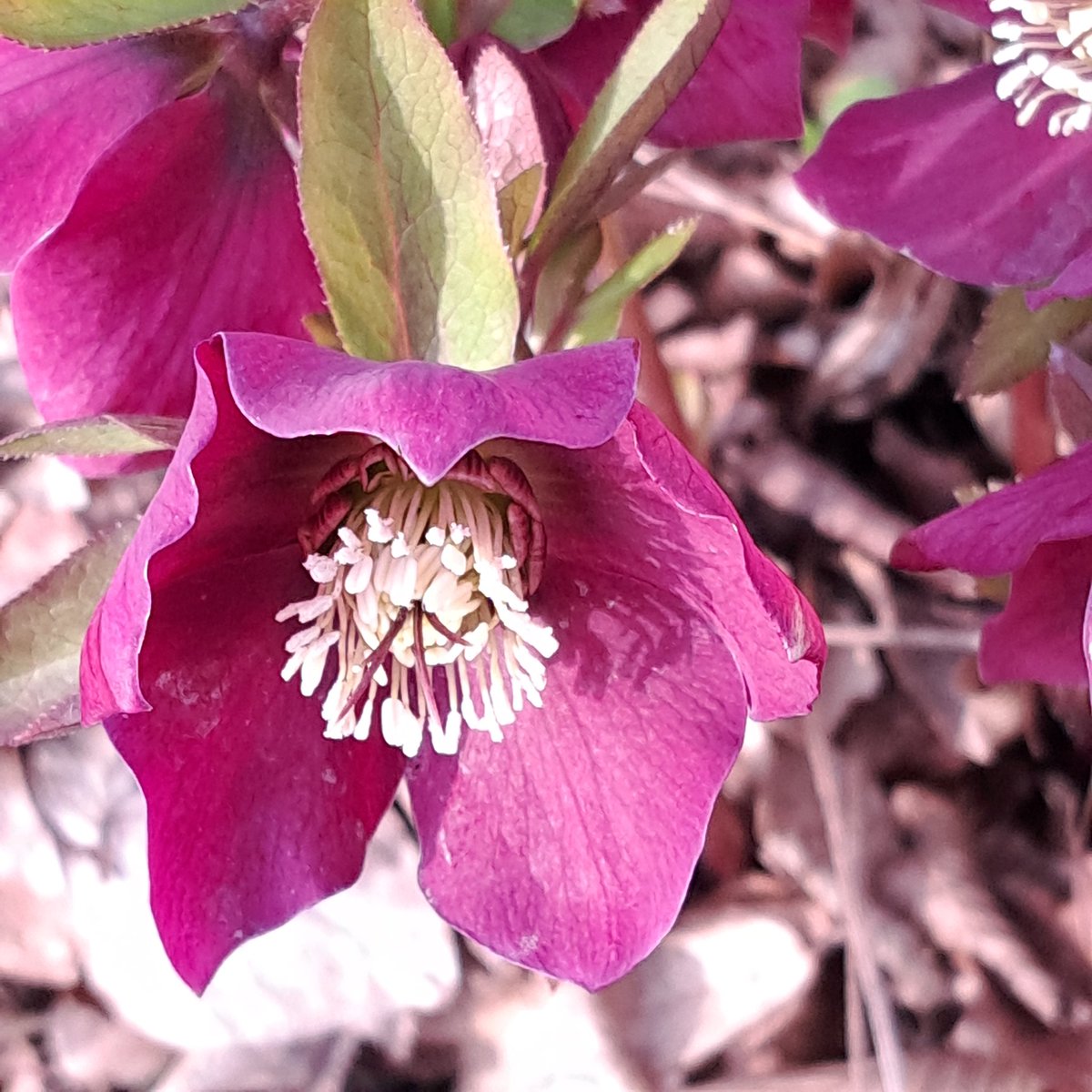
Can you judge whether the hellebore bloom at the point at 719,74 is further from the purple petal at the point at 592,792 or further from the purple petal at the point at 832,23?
the purple petal at the point at 592,792

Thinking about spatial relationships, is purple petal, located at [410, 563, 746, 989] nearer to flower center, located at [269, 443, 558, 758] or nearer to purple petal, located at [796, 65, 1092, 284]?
flower center, located at [269, 443, 558, 758]

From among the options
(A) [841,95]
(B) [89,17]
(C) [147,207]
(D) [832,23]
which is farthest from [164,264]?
(A) [841,95]

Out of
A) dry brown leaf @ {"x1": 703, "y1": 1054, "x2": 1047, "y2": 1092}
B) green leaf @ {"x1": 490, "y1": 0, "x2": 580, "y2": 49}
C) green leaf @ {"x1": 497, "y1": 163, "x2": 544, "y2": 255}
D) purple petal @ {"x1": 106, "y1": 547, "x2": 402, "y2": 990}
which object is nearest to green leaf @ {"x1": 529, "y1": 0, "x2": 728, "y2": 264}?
green leaf @ {"x1": 497, "y1": 163, "x2": 544, "y2": 255}

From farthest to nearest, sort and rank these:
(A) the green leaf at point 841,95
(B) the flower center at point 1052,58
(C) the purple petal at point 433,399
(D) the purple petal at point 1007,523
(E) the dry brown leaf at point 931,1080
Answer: (A) the green leaf at point 841,95 → (E) the dry brown leaf at point 931,1080 → (B) the flower center at point 1052,58 → (D) the purple petal at point 1007,523 → (C) the purple petal at point 433,399

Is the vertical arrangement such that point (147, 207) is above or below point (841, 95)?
above

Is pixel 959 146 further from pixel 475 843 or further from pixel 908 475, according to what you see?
pixel 908 475

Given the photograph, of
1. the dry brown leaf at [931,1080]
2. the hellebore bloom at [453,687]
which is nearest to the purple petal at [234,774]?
the hellebore bloom at [453,687]

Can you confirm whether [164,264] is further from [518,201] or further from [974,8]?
[974,8]

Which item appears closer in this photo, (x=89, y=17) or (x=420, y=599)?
(x=89, y=17)
